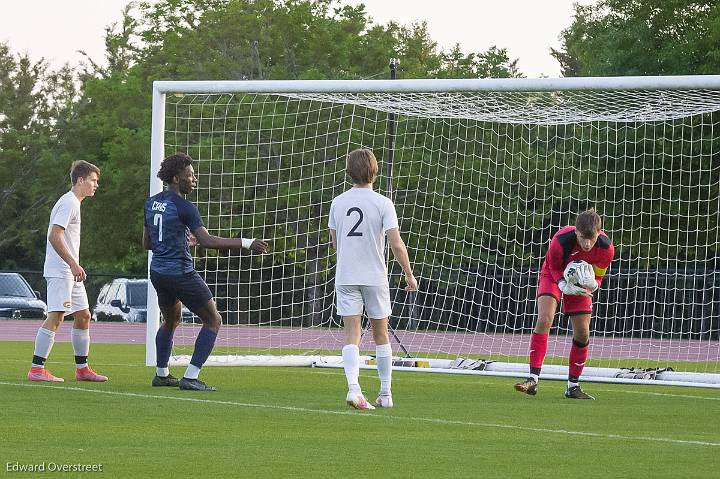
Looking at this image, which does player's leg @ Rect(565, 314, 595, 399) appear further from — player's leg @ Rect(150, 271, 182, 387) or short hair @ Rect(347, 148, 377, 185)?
player's leg @ Rect(150, 271, 182, 387)

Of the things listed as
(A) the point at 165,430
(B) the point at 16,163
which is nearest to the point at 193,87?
(A) the point at 165,430

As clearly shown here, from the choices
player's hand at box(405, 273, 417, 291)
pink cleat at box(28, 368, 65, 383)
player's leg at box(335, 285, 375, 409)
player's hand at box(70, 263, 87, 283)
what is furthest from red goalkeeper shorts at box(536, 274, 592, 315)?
pink cleat at box(28, 368, 65, 383)

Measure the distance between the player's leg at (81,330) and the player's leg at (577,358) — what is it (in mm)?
4447

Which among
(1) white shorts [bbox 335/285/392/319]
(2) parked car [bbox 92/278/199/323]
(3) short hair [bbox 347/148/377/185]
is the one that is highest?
(3) short hair [bbox 347/148/377/185]

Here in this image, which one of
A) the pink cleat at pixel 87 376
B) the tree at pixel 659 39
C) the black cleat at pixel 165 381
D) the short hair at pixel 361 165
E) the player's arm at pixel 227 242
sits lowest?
the pink cleat at pixel 87 376

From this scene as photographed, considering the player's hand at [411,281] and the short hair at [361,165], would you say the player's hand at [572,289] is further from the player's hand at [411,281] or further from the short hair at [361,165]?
the short hair at [361,165]

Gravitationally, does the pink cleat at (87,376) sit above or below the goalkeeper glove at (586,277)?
below

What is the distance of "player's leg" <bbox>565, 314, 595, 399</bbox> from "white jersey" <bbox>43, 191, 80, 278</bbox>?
4.67 m

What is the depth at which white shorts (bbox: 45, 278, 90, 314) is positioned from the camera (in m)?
12.5

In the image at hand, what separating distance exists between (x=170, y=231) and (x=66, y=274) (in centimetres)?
147

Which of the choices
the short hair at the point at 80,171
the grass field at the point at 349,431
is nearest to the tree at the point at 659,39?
the grass field at the point at 349,431

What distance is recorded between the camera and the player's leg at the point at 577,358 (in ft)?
39.4

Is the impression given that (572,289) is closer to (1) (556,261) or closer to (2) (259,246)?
(1) (556,261)

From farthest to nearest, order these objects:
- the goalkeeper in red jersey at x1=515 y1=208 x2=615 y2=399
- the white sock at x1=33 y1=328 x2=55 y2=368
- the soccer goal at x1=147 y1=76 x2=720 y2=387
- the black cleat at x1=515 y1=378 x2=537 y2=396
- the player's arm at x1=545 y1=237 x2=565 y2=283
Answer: the soccer goal at x1=147 y1=76 x2=720 y2=387 → the white sock at x1=33 y1=328 x2=55 y2=368 → the black cleat at x1=515 y1=378 x2=537 y2=396 → the player's arm at x1=545 y1=237 x2=565 y2=283 → the goalkeeper in red jersey at x1=515 y1=208 x2=615 y2=399
